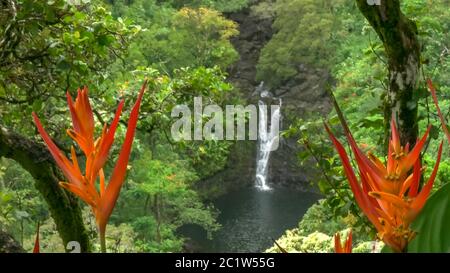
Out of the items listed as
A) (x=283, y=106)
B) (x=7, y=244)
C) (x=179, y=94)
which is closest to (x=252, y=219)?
(x=283, y=106)

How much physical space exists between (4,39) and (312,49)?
51.6 ft

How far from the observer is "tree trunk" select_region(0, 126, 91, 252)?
75.7 inches

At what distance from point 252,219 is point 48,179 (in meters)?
12.2

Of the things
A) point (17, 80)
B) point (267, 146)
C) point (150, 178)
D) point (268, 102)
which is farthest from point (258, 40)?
point (17, 80)

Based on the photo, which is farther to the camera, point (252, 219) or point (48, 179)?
point (252, 219)

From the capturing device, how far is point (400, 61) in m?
1.28

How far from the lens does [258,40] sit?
19.5 metres

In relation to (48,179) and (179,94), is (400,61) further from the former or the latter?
(179,94)

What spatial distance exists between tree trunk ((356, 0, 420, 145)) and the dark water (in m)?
10.6

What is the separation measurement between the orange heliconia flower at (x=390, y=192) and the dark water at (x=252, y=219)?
1150 centimetres

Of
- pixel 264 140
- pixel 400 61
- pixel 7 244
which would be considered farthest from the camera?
pixel 264 140

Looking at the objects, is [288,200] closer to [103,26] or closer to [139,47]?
[139,47]

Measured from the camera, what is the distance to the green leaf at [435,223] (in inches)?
16.0

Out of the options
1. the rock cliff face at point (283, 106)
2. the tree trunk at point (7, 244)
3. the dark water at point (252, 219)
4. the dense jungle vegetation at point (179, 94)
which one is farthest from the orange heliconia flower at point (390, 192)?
the rock cliff face at point (283, 106)
